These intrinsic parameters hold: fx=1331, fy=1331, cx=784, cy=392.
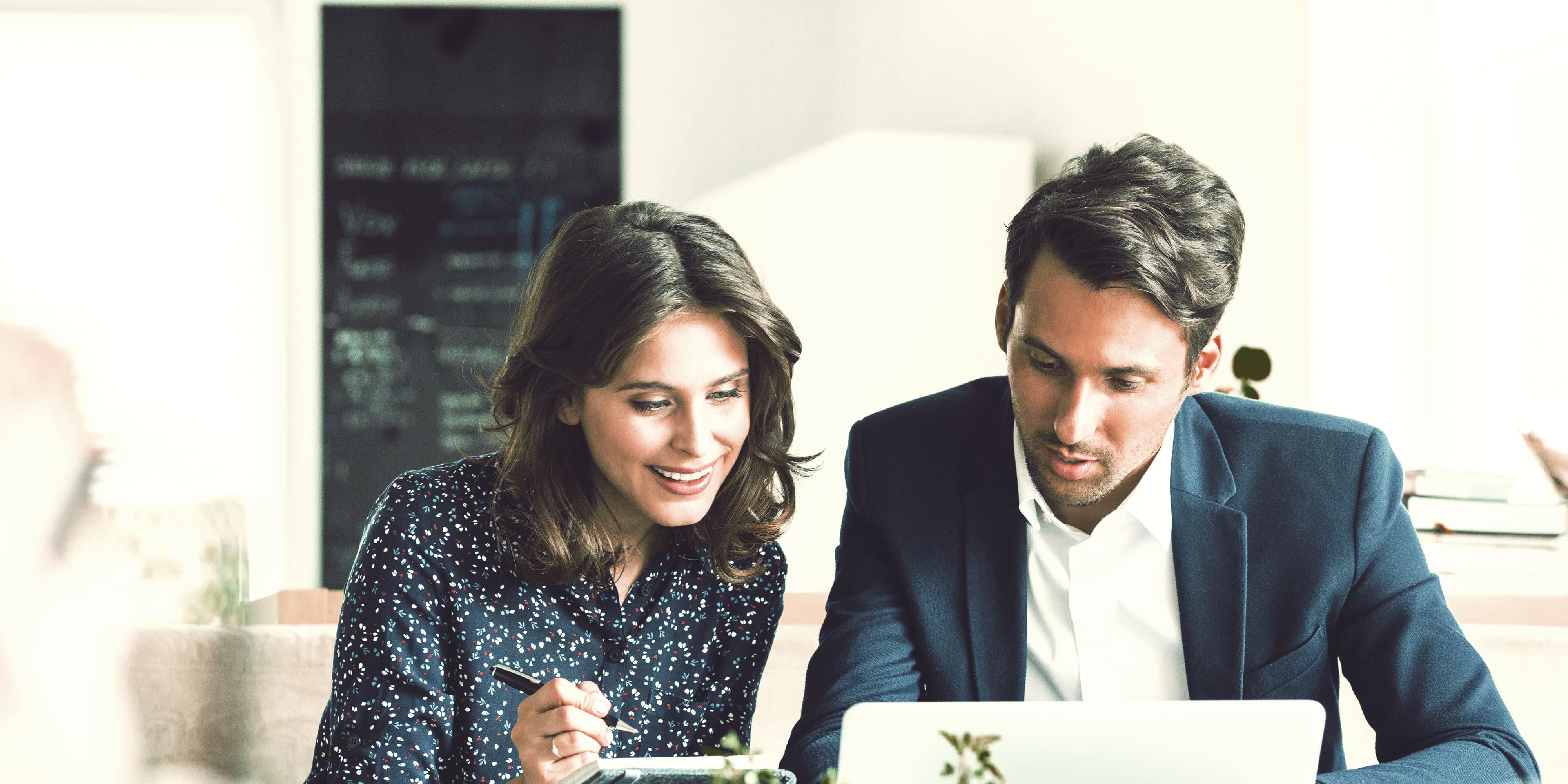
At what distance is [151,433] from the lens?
391 cm

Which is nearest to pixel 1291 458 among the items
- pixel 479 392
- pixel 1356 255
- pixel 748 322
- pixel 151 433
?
pixel 748 322

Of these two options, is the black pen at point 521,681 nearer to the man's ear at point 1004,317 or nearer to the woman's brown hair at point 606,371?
the woman's brown hair at point 606,371

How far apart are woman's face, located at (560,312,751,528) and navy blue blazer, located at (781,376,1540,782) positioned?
0.19 meters

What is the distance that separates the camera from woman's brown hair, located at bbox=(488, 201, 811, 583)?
57.7 inches

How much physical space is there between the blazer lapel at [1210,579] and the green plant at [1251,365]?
0.86 meters

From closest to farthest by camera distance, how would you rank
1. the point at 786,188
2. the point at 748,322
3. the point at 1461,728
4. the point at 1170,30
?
the point at 1461,728, the point at 748,322, the point at 1170,30, the point at 786,188

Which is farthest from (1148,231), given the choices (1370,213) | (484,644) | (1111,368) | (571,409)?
(1370,213)

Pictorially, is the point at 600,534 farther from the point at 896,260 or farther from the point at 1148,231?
the point at 896,260

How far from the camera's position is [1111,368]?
1.29 m

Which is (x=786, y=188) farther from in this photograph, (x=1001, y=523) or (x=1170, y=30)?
(x=1001, y=523)

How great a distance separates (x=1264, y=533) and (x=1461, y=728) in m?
0.26

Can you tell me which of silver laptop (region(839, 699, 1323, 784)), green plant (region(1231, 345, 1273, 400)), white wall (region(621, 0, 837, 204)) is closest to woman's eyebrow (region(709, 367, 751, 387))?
silver laptop (region(839, 699, 1323, 784))

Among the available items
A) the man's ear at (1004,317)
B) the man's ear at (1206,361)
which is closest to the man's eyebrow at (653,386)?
the man's ear at (1004,317)

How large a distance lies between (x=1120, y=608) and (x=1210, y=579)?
0.35 ft
